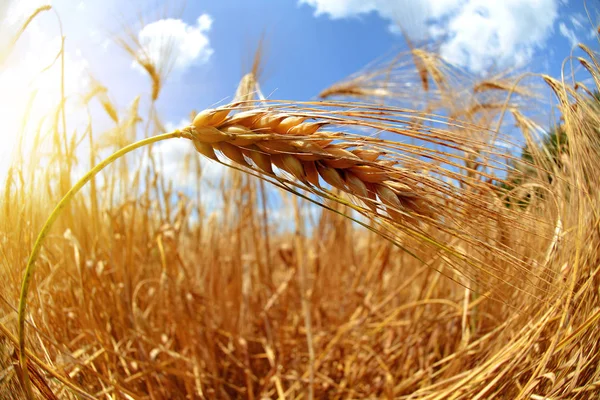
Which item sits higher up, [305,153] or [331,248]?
[305,153]

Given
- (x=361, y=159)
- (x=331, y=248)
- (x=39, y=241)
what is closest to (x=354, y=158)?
(x=361, y=159)

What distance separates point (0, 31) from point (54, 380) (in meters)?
0.46

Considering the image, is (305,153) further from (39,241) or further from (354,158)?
(39,241)

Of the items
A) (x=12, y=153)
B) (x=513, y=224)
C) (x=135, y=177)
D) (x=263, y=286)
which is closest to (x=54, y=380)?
(x=12, y=153)

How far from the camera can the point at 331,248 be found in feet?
5.11

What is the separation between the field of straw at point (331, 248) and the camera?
46cm

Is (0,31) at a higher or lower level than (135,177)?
higher

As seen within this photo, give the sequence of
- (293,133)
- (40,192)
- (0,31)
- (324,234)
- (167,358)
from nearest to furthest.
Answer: (293,133)
(0,31)
(40,192)
(167,358)
(324,234)

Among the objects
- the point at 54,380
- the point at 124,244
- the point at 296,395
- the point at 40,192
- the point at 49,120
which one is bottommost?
the point at 296,395

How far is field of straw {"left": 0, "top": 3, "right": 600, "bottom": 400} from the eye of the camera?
46cm

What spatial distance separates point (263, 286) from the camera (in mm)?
1452

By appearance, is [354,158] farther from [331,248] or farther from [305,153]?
[331,248]

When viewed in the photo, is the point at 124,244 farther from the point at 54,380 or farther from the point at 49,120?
the point at 54,380

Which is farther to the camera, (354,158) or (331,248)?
(331,248)
